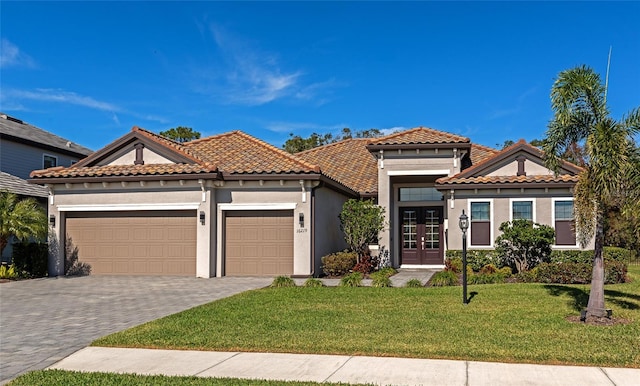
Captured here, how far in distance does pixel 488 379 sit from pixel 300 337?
10.3 ft

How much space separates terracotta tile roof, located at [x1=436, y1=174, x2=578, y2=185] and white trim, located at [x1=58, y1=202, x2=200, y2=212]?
871cm

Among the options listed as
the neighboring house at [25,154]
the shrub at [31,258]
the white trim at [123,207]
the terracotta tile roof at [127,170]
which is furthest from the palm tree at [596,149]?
the neighboring house at [25,154]

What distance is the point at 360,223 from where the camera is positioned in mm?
18938

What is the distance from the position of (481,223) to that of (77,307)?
42.8 feet

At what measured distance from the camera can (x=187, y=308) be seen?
454 inches

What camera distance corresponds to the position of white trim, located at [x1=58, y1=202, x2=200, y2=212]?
59.4ft

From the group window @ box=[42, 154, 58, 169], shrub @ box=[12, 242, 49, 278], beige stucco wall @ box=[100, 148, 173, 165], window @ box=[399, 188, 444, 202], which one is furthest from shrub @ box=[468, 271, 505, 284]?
window @ box=[42, 154, 58, 169]

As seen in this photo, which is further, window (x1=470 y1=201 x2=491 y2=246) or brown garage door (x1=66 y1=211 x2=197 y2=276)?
window (x1=470 y1=201 x2=491 y2=246)

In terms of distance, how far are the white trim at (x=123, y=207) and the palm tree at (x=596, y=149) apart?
39.2 ft

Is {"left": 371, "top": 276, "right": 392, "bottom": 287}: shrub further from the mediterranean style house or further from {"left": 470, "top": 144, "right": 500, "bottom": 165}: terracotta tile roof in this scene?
{"left": 470, "top": 144, "right": 500, "bottom": 165}: terracotta tile roof

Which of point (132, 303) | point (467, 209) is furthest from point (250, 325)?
Answer: point (467, 209)

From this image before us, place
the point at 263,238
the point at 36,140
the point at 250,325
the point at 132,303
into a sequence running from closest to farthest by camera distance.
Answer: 1. the point at 250,325
2. the point at 132,303
3. the point at 263,238
4. the point at 36,140

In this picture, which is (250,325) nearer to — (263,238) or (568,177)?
(263,238)

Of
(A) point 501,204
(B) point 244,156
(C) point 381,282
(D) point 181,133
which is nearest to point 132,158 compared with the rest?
(B) point 244,156
